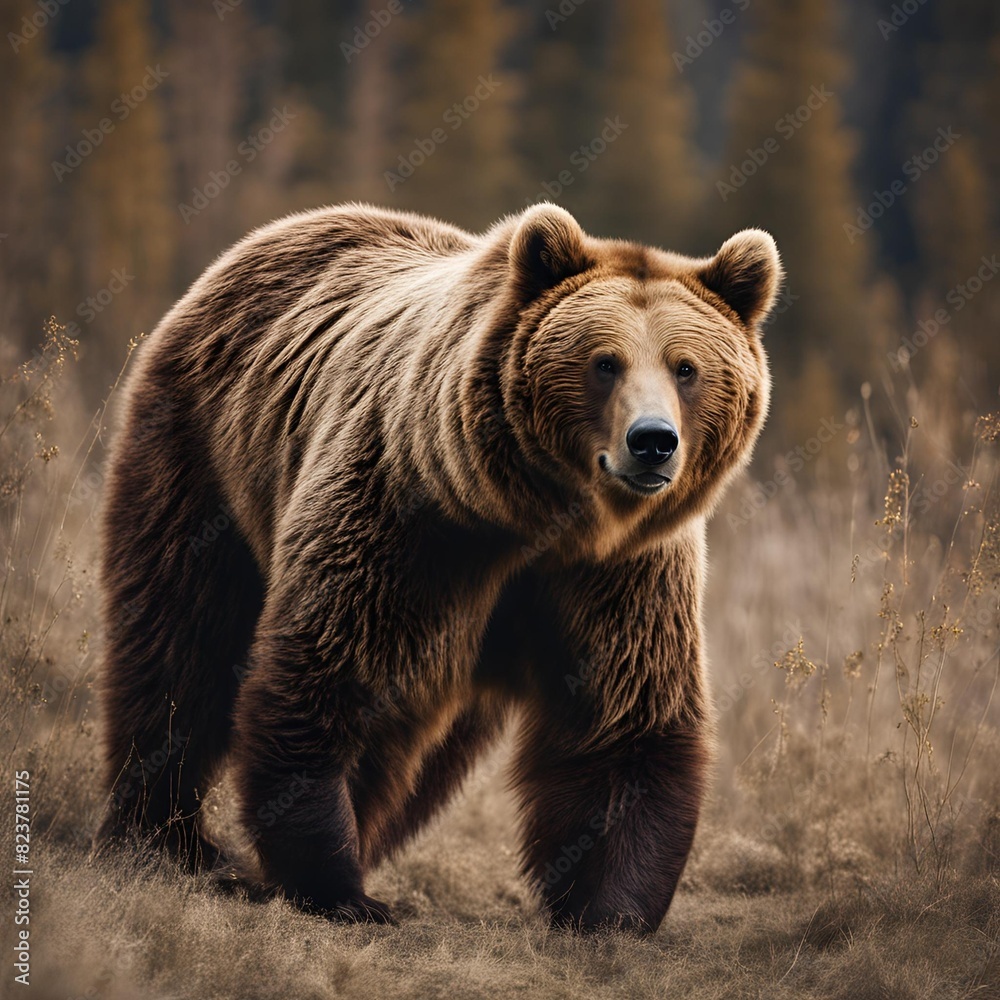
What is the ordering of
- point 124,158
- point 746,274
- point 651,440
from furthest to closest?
1. point 124,158
2. point 746,274
3. point 651,440

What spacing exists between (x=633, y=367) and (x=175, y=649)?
7.46 feet

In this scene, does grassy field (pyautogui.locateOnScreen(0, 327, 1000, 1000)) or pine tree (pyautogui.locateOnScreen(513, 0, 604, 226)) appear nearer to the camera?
grassy field (pyautogui.locateOnScreen(0, 327, 1000, 1000))

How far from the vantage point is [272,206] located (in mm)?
26969

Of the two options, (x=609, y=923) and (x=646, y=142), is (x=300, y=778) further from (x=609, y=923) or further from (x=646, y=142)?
(x=646, y=142)

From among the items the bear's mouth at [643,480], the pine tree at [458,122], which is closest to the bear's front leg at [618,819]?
the bear's mouth at [643,480]

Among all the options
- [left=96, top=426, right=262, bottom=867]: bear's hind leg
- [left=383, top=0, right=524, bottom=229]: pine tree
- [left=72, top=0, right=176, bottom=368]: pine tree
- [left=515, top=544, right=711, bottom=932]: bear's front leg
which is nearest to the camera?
[left=515, top=544, right=711, bottom=932]: bear's front leg

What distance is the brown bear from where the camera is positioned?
4305 millimetres

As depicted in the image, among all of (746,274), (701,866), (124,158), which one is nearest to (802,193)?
(124,158)

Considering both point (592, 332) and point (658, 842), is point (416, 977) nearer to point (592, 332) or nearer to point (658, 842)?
point (658, 842)

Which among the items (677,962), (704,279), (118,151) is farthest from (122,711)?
(118,151)

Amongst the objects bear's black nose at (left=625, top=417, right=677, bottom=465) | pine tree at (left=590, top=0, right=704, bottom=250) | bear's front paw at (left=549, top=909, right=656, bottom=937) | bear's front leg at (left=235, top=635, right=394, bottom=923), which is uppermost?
pine tree at (left=590, top=0, right=704, bottom=250)

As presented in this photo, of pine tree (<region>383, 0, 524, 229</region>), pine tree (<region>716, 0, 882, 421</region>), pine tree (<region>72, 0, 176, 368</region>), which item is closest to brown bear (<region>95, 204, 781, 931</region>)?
pine tree (<region>72, 0, 176, 368</region>)

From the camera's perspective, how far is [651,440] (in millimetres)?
4004

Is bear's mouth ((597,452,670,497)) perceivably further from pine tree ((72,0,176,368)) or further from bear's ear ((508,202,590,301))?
pine tree ((72,0,176,368))
